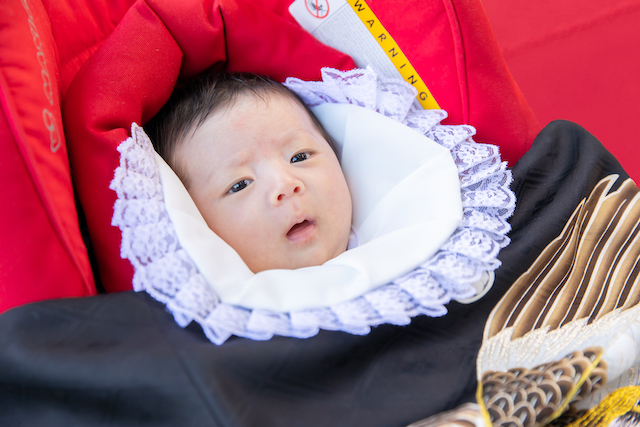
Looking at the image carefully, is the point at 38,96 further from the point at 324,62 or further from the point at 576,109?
the point at 576,109

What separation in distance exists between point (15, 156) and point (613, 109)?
48.4 inches

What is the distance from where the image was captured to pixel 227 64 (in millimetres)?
848

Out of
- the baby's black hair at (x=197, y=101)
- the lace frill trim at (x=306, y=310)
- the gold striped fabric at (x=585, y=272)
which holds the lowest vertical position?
the gold striped fabric at (x=585, y=272)

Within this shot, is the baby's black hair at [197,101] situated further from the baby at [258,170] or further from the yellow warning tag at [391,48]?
the yellow warning tag at [391,48]

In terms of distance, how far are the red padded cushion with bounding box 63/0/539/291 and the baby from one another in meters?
0.06

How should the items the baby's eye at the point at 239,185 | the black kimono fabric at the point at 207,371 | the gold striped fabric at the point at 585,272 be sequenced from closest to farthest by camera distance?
the black kimono fabric at the point at 207,371 → the gold striped fabric at the point at 585,272 → the baby's eye at the point at 239,185

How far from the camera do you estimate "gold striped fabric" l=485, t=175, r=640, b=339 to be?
24.1 inches

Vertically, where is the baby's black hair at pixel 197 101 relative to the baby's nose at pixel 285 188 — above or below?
above

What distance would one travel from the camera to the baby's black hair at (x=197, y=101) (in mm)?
761

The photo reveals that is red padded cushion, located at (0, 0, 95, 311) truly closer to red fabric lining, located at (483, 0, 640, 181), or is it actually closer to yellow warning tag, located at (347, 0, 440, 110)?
yellow warning tag, located at (347, 0, 440, 110)

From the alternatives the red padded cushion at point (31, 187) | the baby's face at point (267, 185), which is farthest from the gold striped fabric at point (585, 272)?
the red padded cushion at point (31, 187)

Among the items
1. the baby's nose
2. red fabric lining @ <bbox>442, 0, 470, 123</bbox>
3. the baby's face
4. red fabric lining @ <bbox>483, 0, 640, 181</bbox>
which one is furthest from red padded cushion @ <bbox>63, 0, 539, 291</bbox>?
red fabric lining @ <bbox>483, 0, 640, 181</bbox>

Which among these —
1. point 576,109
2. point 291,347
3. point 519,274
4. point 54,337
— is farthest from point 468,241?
point 576,109

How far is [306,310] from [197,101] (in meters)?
0.41
